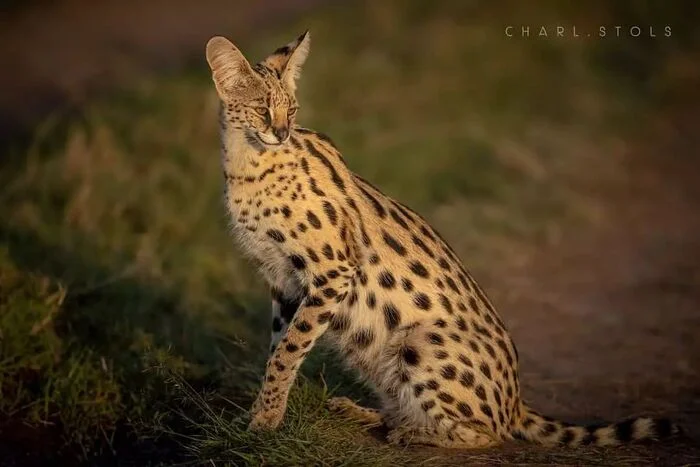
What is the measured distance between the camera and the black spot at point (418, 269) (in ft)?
20.8

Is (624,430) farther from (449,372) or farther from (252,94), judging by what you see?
(252,94)

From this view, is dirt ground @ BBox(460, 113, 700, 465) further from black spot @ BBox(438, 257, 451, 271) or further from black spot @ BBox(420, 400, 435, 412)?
black spot @ BBox(438, 257, 451, 271)

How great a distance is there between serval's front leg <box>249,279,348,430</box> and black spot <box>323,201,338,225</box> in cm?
31

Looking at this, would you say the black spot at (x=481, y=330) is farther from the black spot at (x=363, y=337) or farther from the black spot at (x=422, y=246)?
the black spot at (x=363, y=337)

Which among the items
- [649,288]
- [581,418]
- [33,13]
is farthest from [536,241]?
[33,13]

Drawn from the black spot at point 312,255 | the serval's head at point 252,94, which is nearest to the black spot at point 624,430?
the black spot at point 312,255

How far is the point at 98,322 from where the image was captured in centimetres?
794

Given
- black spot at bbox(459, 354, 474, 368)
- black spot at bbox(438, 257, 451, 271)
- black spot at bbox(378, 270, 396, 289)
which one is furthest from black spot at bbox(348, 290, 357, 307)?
black spot at bbox(459, 354, 474, 368)

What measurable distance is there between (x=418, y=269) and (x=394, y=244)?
18 centimetres

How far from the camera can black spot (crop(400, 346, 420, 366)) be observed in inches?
243

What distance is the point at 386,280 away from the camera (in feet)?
20.7

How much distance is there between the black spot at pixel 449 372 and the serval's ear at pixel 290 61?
164 centimetres

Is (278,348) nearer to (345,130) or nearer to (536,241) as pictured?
(536,241)

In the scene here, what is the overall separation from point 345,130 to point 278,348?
5767 millimetres
